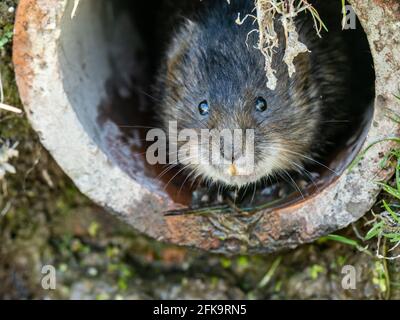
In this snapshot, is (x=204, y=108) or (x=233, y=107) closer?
(x=233, y=107)

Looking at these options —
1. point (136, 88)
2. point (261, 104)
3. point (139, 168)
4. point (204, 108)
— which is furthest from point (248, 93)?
point (136, 88)

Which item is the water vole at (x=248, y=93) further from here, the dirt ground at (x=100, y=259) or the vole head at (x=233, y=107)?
the dirt ground at (x=100, y=259)

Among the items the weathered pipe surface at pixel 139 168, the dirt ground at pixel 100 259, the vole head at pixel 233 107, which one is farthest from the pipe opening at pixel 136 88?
the dirt ground at pixel 100 259

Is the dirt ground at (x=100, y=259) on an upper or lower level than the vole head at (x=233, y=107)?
lower

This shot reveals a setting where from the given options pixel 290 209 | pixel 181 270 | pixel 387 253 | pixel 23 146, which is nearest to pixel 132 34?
pixel 23 146

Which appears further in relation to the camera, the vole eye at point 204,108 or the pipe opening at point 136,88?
the pipe opening at point 136,88

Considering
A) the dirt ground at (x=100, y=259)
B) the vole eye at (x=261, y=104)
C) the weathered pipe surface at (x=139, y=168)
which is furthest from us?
the dirt ground at (x=100, y=259)

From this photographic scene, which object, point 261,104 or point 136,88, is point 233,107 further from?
point 136,88

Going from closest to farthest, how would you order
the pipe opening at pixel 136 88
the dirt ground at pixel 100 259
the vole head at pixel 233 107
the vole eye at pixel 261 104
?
the vole head at pixel 233 107
the vole eye at pixel 261 104
the pipe opening at pixel 136 88
the dirt ground at pixel 100 259
